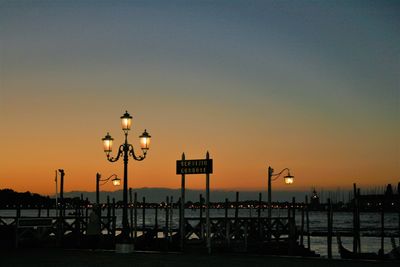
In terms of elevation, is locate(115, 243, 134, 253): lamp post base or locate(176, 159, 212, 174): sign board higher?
locate(176, 159, 212, 174): sign board

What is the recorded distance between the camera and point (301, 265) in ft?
55.8

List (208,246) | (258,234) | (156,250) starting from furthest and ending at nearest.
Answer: (258,234)
(156,250)
(208,246)

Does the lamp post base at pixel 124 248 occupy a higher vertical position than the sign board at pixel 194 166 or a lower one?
lower

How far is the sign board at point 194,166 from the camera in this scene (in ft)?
72.3

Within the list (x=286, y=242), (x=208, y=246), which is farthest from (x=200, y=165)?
(x=286, y=242)

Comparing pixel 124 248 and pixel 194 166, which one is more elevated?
pixel 194 166

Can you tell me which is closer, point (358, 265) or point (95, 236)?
point (358, 265)

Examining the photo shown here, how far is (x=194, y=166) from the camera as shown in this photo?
2244cm

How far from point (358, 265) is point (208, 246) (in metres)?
6.36

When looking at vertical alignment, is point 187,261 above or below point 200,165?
below

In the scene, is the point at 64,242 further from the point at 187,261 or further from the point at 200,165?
the point at 187,261

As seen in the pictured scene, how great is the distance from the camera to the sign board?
22.0 m

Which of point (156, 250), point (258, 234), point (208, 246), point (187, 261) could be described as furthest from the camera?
point (258, 234)

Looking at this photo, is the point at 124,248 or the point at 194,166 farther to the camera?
the point at 194,166
